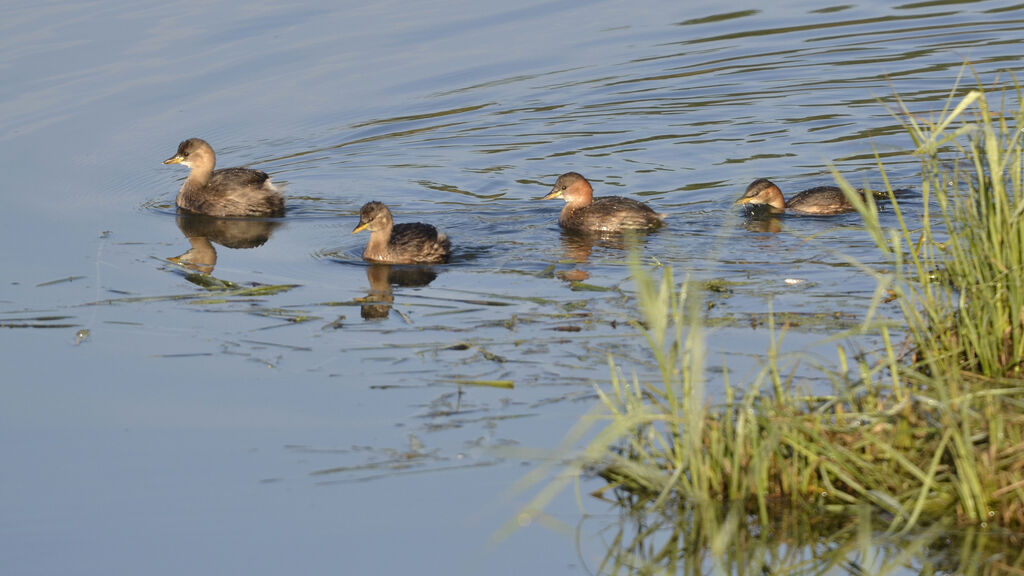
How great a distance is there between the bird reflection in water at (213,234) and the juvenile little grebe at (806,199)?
397 cm

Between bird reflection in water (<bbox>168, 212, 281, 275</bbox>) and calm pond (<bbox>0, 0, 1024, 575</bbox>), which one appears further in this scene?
bird reflection in water (<bbox>168, 212, 281, 275</bbox>)

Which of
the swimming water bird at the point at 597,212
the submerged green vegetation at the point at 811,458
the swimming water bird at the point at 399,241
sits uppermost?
the swimming water bird at the point at 597,212

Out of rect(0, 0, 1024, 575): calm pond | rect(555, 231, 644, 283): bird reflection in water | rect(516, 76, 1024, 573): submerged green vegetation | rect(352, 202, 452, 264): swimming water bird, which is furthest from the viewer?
rect(555, 231, 644, 283): bird reflection in water

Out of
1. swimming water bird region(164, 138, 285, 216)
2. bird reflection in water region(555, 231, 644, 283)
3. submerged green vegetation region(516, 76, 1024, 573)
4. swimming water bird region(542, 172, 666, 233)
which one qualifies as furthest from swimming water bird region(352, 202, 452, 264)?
submerged green vegetation region(516, 76, 1024, 573)

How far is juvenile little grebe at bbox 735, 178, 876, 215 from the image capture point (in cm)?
1112

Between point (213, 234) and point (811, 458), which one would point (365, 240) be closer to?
point (213, 234)

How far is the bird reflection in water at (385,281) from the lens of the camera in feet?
28.5

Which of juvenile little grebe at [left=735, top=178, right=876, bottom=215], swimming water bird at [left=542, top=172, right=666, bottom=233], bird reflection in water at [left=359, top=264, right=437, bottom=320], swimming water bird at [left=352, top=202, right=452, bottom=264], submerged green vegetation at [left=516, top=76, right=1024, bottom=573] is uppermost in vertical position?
juvenile little grebe at [left=735, top=178, right=876, bottom=215]

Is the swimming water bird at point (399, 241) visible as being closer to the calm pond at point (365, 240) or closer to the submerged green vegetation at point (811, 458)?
the calm pond at point (365, 240)

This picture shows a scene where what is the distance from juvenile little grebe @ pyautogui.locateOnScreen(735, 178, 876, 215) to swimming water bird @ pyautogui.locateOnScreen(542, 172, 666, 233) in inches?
30.7

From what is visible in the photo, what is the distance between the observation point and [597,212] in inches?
435

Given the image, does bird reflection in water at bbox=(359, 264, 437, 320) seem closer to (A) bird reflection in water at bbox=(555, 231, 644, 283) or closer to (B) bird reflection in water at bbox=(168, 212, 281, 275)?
(A) bird reflection in water at bbox=(555, 231, 644, 283)

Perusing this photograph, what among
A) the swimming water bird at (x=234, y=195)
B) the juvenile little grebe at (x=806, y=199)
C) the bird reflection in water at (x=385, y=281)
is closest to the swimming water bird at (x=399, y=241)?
the bird reflection in water at (x=385, y=281)

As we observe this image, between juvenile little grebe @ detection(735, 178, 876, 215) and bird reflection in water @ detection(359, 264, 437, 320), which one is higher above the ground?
juvenile little grebe @ detection(735, 178, 876, 215)
